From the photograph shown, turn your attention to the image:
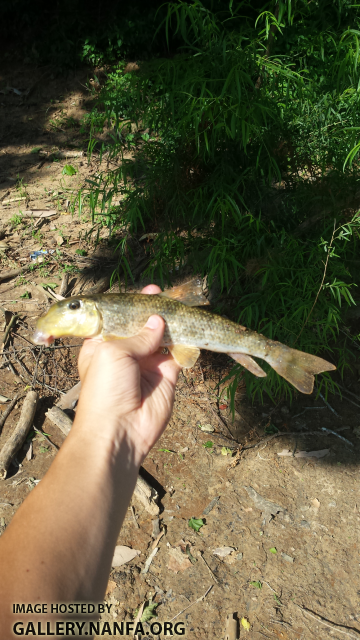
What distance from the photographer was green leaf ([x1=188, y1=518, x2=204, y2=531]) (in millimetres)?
3541

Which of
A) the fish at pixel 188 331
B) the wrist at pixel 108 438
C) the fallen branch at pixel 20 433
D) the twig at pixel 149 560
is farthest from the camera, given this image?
the fallen branch at pixel 20 433

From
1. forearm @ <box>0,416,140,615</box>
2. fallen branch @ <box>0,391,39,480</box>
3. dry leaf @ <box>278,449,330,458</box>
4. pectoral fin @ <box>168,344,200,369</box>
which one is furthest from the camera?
dry leaf @ <box>278,449,330,458</box>

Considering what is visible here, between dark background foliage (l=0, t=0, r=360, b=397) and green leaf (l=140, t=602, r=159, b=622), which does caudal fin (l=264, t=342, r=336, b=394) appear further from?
green leaf (l=140, t=602, r=159, b=622)

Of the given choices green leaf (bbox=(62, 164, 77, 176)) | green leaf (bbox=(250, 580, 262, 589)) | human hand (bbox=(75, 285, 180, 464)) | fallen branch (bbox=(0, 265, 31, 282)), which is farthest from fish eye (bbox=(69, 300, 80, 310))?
green leaf (bbox=(62, 164, 77, 176))

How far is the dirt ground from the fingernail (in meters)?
1.98

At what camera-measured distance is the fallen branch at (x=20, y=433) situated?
3.74 metres

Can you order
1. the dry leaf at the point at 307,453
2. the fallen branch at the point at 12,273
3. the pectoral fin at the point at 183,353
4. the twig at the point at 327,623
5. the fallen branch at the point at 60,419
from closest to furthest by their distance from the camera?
the pectoral fin at the point at 183,353 → the twig at the point at 327,623 → the fallen branch at the point at 60,419 → the dry leaf at the point at 307,453 → the fallen branch at the point at 12,273

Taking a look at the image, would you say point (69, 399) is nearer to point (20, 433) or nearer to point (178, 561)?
point (20, 433)

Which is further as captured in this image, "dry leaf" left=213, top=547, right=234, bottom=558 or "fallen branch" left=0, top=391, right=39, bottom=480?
"fallen branch" left=0, top=391, right=39, bottom=480

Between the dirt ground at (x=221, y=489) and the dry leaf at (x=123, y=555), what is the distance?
46 mm

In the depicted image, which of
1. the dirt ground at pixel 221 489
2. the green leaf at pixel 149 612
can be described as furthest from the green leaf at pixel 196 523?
the green leaf at pixel 149 612

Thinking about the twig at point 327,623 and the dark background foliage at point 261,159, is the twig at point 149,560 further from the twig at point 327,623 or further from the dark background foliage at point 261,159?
the dark background foliage at point 261,159

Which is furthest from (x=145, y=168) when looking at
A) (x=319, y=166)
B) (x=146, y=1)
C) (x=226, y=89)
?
(x=146, y=1)

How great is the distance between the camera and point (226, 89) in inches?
119
